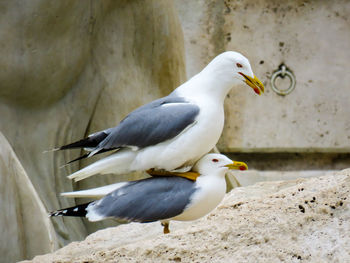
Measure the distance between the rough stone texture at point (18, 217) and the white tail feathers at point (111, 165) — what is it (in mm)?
340

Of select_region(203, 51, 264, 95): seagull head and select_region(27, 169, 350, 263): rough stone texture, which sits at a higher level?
select_region(203, 51, 264, 95): seagull head

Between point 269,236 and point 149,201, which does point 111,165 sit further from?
point 269,236

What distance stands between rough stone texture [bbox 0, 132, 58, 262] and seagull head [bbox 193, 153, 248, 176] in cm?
51

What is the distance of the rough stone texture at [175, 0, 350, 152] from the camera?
13.1 feet

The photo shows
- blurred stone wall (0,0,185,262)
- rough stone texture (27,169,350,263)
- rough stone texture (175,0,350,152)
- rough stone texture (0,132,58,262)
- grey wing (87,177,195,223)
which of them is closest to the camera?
rough stone texture (27,169,350,263)

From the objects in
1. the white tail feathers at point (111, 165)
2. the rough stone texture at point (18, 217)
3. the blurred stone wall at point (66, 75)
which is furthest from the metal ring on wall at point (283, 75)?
the white tail feathers at point (111, 165)

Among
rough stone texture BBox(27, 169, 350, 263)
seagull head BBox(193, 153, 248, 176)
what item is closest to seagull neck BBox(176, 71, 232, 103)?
seagull head BBox(193, 153, 248, 176)

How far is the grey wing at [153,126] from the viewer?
1.54 m

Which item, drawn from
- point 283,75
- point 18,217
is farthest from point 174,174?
point 283,75

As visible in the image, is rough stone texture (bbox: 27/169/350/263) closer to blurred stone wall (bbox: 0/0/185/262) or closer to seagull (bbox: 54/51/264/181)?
seagull (bbox: 54/51/264/181)

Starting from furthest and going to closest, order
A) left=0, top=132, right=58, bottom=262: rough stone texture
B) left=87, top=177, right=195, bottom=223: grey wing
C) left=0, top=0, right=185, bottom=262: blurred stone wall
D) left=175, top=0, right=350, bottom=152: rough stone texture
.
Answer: left=175, top=0, right=350, bottom=152: rough stone texture < left=0, top=0, right=185, bottom=262: blurred stone wall < left=0, top=132, right=58, bottom=262: rough stone texture < left=87, top=177, right=195, bottom=223: grey wing

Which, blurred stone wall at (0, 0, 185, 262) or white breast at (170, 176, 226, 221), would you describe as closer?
white breast at (170, 176, 226, 221)

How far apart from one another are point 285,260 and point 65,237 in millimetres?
945

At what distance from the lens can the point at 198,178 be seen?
62.0 inches
